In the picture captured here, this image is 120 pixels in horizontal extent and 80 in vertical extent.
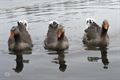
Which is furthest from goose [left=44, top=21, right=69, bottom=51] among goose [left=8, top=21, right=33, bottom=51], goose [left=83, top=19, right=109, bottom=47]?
goose [left=83, top=19, right=109, bottom=47]

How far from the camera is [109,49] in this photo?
1748 centimetres

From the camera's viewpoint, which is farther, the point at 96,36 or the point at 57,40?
the point at 96,36

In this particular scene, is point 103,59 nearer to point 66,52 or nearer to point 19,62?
point 66,52

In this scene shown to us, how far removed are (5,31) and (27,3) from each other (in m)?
10.6

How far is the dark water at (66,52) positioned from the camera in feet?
46.1

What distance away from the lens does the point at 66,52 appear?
17.3 m

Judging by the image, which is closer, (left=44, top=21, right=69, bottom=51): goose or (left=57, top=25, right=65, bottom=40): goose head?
(left=57, top=25, right=65, bottom=40): goose head

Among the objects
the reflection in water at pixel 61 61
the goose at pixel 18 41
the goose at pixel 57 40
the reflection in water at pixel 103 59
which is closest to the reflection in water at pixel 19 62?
the goose at pixel 18 41

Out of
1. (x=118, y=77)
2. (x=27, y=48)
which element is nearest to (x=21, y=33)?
(x=27, y=48)

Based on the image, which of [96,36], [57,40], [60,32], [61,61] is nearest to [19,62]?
[61,61]

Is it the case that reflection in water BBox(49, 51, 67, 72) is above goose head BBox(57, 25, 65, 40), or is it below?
below

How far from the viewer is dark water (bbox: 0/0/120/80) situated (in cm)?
1406

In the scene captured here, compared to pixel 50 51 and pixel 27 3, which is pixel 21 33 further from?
pixel 27 3

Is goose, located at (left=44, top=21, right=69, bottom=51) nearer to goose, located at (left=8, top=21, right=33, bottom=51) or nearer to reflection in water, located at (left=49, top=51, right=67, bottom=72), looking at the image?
reflection in water, located at (left=49, top=51, right=67, bottom=72)
